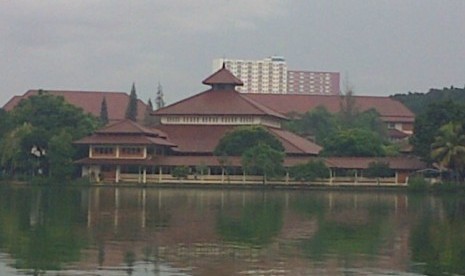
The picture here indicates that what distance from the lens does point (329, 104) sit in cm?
9931

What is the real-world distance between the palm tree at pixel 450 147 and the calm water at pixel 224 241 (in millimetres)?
21722

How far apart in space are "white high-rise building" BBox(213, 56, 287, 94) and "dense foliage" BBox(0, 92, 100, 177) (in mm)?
99071

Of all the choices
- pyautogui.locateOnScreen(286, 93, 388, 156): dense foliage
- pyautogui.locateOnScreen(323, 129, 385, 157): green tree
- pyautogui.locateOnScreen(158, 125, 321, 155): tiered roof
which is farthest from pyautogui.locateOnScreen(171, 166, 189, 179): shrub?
pyautogui.locateOnScreen(286, 93, 388, 156): dense foliage

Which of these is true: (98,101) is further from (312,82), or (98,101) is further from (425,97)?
(312,82)

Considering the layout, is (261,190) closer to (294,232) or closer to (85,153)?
(85,153)

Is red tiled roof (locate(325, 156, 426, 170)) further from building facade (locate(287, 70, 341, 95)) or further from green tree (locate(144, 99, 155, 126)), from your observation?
building facade (locate(287, 70, 341, 95))

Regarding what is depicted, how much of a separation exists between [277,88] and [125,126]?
10424 centimetres

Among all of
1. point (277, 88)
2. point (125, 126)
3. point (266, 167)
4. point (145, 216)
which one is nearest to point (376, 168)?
point (266, 167)

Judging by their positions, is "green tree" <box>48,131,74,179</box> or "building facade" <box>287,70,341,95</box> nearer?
"green tree" <box>48,131,74,179</box>

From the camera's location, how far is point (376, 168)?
61469 millimetres

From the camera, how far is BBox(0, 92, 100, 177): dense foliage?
62625 mm

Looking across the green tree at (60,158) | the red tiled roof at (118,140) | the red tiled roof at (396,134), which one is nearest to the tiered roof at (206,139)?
the red tiled roof at (118,140)

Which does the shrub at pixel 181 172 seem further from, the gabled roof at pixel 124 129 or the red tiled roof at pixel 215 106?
the red tiled roof at pixel 215 106

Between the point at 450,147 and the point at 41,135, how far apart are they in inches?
985
